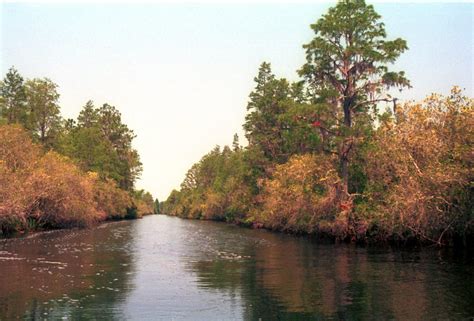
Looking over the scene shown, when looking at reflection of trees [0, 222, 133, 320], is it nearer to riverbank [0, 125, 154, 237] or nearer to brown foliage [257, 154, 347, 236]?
riverbank [0, 125, 154, 237]

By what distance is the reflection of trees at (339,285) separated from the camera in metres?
17.1

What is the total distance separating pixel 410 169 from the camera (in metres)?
39.2

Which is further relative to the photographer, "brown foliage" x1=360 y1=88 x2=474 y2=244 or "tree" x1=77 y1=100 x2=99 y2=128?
"tree" x1=77 y1=100 x2=99 y2=128

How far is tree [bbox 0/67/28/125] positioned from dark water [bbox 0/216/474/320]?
6686cm

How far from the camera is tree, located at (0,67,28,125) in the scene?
96375 mm

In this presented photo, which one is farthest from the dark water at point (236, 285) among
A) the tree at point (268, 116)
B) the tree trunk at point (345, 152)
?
the tree at point (268, 116)

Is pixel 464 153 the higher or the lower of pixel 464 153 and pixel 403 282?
the higher

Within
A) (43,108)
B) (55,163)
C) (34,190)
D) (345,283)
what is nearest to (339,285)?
(345,283)

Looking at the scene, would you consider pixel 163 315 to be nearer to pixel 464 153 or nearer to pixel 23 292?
pixel 23 292

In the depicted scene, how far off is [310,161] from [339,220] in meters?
10.0

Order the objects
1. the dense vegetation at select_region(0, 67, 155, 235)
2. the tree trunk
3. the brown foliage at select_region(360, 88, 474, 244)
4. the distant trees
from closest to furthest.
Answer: the brown foliage at select_region(360, 88, 474, 244) → the tree trunk → the dense vegetation at select_region(0, 67, 155, 235) → the distant trees

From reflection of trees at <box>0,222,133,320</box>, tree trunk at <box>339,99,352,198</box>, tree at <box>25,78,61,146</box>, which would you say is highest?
tree at <box>25,78,61,146</box>

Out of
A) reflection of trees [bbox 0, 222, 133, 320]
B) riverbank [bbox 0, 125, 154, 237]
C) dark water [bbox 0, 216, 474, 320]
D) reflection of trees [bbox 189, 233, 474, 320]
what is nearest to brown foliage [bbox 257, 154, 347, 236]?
dark water [bbox 0, 216, 474, 320]

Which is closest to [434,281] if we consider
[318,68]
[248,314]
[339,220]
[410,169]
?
[248,314]
